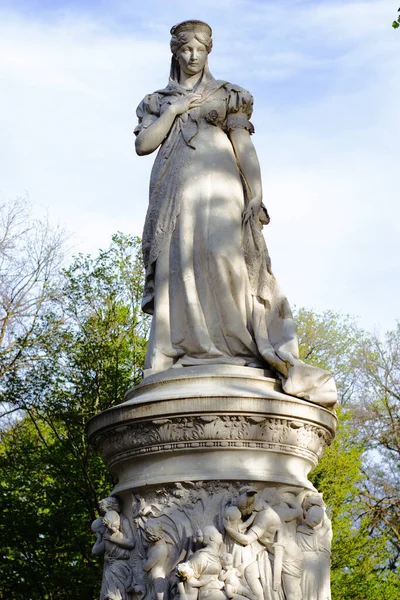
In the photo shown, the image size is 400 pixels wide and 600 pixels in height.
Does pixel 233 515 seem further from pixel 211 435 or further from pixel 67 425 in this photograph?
pixel 67 425

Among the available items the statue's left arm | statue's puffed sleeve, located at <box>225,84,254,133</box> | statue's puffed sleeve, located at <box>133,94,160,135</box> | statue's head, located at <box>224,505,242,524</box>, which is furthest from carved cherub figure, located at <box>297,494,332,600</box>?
statue's puffed sleeve, located at <box>133,94,160,135</box>

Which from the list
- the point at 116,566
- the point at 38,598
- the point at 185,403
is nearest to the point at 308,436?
the point at 185,403

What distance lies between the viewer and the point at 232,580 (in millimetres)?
6992

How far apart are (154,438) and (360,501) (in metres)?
17.4

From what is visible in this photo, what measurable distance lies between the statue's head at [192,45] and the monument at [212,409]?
0.82ft

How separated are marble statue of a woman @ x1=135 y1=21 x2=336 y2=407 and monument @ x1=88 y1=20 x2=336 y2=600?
1 cm

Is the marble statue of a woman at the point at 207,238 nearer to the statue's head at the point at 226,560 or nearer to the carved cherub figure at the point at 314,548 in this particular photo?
the carved cherub figure at the point at 314,548

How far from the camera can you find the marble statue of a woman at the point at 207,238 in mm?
8094

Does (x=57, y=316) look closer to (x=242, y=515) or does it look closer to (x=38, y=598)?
(x=38, y=598)

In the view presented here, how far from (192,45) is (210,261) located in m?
1.95

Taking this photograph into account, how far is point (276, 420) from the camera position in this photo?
291 inches

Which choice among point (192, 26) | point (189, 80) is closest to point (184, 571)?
point (189, 80)

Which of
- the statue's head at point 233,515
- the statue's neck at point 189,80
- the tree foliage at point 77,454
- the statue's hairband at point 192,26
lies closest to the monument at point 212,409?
the statue's head at point 233,515

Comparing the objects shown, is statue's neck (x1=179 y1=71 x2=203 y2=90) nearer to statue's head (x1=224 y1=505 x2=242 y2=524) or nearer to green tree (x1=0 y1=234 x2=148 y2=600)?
statue's head (x1=224 y1=505 x2=242 y2=524)
